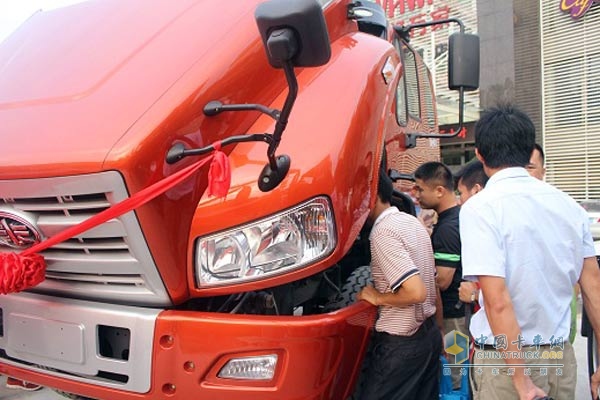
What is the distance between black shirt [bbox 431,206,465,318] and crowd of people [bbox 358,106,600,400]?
62 centimetres

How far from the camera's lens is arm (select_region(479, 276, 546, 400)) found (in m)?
1.71

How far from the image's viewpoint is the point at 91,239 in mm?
1756

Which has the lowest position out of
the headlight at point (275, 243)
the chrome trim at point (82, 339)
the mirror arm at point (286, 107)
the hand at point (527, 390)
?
the hand at point (527, 390)

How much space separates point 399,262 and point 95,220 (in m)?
1.17

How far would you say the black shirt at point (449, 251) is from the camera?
9.50 ft

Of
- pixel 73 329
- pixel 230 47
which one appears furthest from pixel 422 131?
pixel 73 329

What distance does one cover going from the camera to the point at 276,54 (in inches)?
59.2

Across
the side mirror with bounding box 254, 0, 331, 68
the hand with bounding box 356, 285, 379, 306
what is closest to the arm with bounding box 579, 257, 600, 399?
the hand with bounding box 356, 285, 379, 306

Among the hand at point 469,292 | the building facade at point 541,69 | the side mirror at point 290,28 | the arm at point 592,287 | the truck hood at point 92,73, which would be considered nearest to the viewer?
the side mirror at point 290,28

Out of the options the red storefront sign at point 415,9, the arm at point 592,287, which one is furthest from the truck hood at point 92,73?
the red storefront sign at point 415,9

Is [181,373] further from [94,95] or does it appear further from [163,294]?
[94,95]

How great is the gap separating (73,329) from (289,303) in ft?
2.66

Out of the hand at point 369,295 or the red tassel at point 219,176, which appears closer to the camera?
the red tassel at point 219,176

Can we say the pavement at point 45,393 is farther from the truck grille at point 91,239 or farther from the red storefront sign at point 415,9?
the red storefront sign at point 415,9
